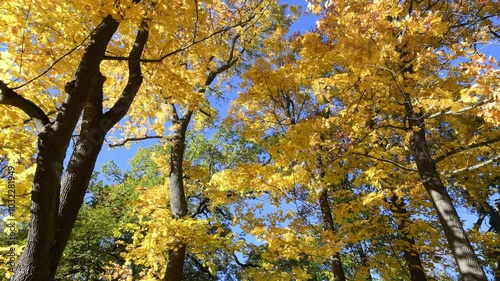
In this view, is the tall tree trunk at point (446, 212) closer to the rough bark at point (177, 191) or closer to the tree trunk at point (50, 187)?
the tree trunk at point (50, 187)

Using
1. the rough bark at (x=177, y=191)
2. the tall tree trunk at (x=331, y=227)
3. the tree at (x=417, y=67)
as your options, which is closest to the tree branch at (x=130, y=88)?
the rough bark at (x=177, y=191)

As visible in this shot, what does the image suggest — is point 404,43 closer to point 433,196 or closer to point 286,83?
point 433,196

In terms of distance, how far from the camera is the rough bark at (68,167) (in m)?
2.50

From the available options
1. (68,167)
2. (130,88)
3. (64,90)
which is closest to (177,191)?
(130,88)

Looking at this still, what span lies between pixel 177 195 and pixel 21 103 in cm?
470

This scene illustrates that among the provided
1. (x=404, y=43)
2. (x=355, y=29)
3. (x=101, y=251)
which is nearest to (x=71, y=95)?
(x=355, y=29)

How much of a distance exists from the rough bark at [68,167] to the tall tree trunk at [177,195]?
350 centimetres

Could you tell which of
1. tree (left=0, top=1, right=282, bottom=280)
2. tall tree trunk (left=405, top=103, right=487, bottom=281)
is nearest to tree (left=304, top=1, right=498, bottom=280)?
tall tree trunk (left=405, top=103, right=487, bottom=281)

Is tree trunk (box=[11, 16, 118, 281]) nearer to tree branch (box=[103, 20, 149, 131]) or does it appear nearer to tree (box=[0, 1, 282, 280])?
tree (box=[0, 1, 282, 280])

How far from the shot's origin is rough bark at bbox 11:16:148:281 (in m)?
2.50

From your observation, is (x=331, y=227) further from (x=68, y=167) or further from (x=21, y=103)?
(x=21, y=103)

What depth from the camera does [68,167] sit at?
2973 millimetres

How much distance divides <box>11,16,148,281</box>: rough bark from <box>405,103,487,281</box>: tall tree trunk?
3.56 metres

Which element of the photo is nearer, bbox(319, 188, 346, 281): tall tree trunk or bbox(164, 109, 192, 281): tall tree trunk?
bbox(164, 109, 192, 281): tall tree trunk
